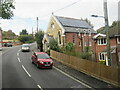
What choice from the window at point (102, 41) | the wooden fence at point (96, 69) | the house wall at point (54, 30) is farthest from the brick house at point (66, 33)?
the wooden fence at point (96, 69)

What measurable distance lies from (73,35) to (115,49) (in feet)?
39.4

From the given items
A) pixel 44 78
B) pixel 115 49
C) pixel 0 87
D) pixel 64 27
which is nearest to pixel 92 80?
pixel 44 78

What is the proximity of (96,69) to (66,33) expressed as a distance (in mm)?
18819

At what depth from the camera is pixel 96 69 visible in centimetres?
1531

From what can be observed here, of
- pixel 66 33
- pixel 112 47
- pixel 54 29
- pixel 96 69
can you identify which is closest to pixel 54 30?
pixel 54 29

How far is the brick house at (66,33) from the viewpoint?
3369 centimetres

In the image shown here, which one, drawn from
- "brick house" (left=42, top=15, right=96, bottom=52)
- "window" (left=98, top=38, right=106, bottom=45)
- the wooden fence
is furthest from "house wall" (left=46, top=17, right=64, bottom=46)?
the wooden fence

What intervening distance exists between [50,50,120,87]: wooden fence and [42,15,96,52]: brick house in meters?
11.9

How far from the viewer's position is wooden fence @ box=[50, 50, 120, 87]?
12.8 metres

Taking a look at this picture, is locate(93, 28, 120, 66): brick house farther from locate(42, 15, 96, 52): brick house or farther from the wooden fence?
the wooden fence

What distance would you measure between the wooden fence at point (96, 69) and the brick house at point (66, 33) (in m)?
11.9

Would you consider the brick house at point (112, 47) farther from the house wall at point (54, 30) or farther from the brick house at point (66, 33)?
the house wall at point (54, 30)

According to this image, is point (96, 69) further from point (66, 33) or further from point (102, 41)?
point (66, 33)

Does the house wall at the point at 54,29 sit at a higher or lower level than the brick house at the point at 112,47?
higher
